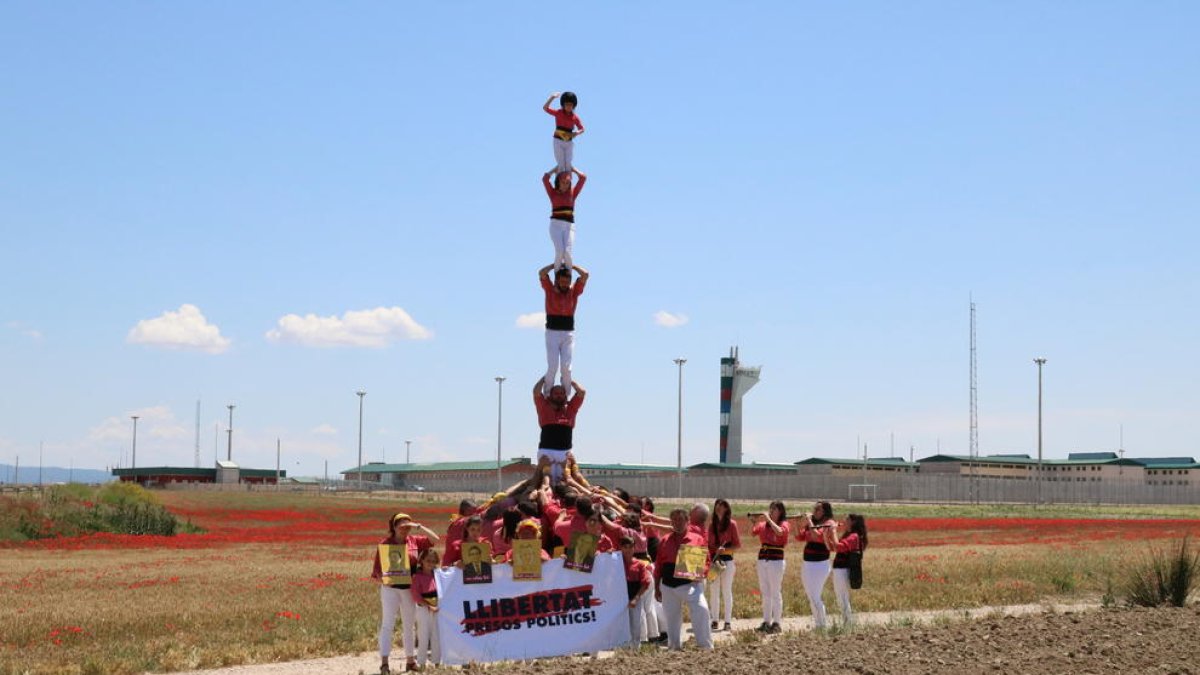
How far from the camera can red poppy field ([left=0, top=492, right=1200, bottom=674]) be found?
1680 centimetres

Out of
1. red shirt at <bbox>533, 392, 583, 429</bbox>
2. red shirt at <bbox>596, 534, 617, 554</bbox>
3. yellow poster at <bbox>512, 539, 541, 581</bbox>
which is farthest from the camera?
red shirt at <bbox>533, 392, 583, 429</bbox>

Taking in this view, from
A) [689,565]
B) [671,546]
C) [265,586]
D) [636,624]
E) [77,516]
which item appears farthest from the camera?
[77,516]

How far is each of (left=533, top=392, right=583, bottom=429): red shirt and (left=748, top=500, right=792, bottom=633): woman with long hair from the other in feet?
11.1

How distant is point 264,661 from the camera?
15.9 meters

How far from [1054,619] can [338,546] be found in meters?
29.6

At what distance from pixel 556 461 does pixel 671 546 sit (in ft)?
15.7

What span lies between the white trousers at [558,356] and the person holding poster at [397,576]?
531 centimetres

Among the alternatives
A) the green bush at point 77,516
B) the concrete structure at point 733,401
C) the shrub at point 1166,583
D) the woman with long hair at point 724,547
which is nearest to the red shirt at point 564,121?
the woman with long hair at point 724,547

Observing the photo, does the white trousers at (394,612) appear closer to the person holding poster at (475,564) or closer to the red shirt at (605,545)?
the person holding poster at (475,564)

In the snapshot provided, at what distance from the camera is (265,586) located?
2541 centimetres

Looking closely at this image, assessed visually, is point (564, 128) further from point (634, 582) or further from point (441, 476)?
point (441, 476)

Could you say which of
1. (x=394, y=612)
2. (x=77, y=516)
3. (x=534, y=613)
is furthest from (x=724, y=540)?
(x=77, y=516)

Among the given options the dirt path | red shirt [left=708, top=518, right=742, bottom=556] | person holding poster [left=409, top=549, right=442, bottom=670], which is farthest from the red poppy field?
person holding poster [left=409, top=549, right=442, bottom=670]

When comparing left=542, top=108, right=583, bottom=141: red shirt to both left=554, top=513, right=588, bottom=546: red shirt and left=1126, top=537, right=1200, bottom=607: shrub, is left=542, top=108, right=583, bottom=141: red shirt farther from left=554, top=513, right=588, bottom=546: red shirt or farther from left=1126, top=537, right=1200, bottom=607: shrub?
left=1126, top=537, right=1200, bottom=607: shrub
